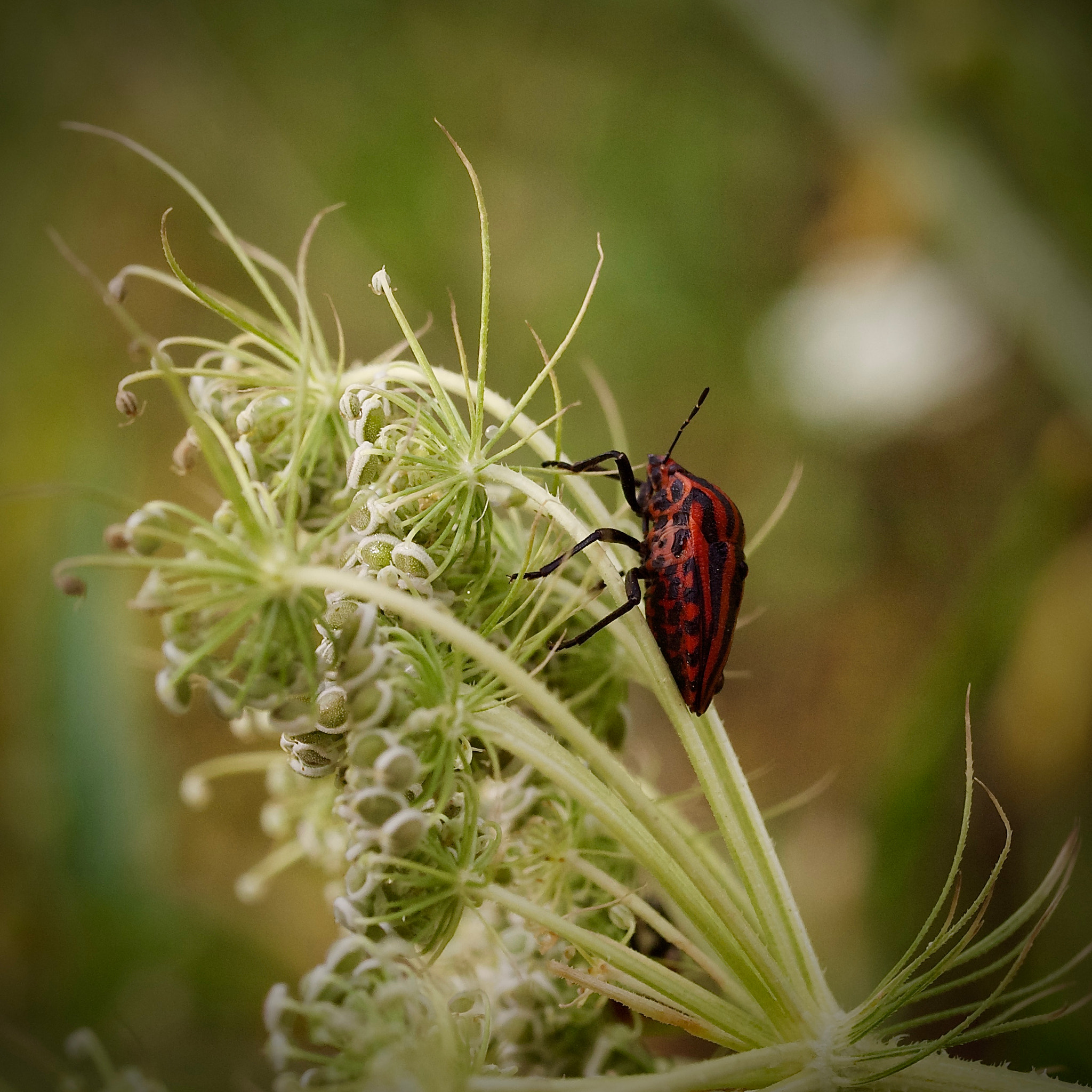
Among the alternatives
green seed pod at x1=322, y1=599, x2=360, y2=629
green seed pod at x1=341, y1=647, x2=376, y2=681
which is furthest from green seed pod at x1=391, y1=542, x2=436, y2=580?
green seed pod at x1=341, y1=647, x2=376, y2=681

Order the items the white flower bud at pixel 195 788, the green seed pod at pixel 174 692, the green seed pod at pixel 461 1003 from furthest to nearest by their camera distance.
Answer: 1. the white flower bud at pixel 195 788
2. the green seed pod at pixel 461 1003
3. the green seed pod at pixel 174 692

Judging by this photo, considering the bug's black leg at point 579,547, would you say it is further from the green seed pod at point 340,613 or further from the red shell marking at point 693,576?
the green seed pod at point 340,613

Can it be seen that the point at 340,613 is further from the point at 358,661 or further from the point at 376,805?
the point at 376,805

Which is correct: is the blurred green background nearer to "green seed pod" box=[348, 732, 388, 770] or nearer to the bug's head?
the bug's head

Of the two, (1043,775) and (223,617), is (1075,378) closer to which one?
(1043,775)

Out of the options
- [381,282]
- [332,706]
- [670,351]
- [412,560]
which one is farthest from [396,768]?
[670,351]

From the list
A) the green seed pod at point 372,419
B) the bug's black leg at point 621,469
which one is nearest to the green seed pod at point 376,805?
the green seed pod at point 372,419

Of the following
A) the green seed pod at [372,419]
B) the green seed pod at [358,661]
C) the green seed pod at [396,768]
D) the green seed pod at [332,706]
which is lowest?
the green seed pod at [396,768]
